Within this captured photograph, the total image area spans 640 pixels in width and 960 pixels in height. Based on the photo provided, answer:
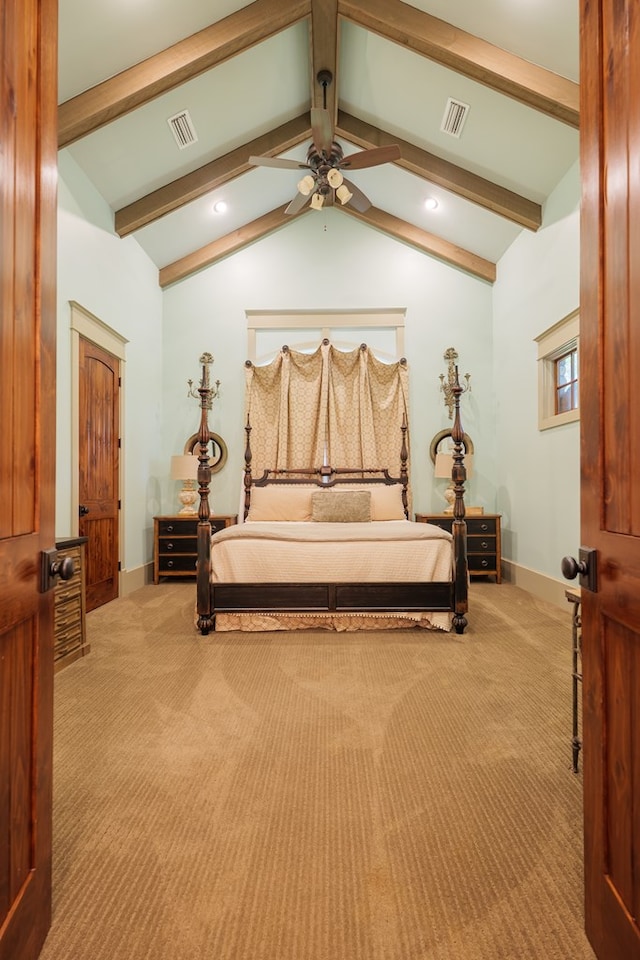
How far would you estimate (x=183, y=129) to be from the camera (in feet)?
13.6

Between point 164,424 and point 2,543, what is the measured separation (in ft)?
17.3

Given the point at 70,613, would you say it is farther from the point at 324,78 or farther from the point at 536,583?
the point at 324,78

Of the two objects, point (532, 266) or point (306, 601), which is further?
point (532, 266)

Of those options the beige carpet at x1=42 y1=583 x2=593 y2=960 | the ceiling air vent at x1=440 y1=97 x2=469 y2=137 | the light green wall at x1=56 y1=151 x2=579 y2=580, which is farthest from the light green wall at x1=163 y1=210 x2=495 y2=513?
the beige carpet at x1=42 y1=583 x2=593 y2=960

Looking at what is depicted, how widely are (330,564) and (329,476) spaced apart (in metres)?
2.13

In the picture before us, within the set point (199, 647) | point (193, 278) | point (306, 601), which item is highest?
point (193, 278)

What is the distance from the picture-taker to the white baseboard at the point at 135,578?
4.87 meters

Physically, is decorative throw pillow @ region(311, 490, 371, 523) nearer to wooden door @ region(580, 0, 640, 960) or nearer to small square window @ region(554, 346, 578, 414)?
small square window @ region(554, 346, 578, 414)

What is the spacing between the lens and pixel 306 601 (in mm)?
3588

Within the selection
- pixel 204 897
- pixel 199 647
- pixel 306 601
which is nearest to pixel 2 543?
pixel 204 897

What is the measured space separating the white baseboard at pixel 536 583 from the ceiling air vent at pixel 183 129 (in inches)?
189

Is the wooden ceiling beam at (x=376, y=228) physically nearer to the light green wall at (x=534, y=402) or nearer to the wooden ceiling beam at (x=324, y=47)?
the light green wall at (x=534, y=402)

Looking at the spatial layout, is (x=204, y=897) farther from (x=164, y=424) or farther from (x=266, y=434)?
(x=164, y=424)

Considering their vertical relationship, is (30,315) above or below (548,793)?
above
